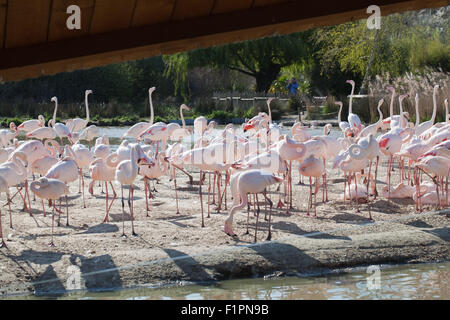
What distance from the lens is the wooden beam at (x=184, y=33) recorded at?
11.0 ft

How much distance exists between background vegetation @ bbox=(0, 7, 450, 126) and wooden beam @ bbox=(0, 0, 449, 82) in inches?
597

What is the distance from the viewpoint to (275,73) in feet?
108

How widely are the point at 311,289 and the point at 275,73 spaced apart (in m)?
27.6

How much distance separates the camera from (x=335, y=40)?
90.0ft

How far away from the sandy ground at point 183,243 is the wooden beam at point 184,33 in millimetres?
2968

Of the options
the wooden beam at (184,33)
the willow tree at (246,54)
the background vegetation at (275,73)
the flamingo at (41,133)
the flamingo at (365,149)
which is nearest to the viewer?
the wooden beam at (184,33)

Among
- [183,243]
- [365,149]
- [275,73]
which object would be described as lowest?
[183,243]

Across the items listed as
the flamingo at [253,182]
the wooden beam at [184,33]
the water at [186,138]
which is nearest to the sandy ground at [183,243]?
the flamingo at [253,182]

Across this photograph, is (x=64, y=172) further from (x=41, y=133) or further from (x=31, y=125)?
(x=31, y=125)

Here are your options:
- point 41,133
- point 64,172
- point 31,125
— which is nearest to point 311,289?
point 64,172

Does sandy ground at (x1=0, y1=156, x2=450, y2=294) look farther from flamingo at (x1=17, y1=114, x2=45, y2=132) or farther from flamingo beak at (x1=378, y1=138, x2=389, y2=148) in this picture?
flamingo at (x1=17, y1=114, x2=45, y2=132)

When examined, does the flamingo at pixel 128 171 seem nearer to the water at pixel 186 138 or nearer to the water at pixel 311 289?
the water at pixel 311 289

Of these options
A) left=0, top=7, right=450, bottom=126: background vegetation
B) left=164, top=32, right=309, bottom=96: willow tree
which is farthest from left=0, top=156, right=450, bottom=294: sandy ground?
left=164, top=32, right=309, bottom=96: willow tree

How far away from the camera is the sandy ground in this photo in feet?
20.0
